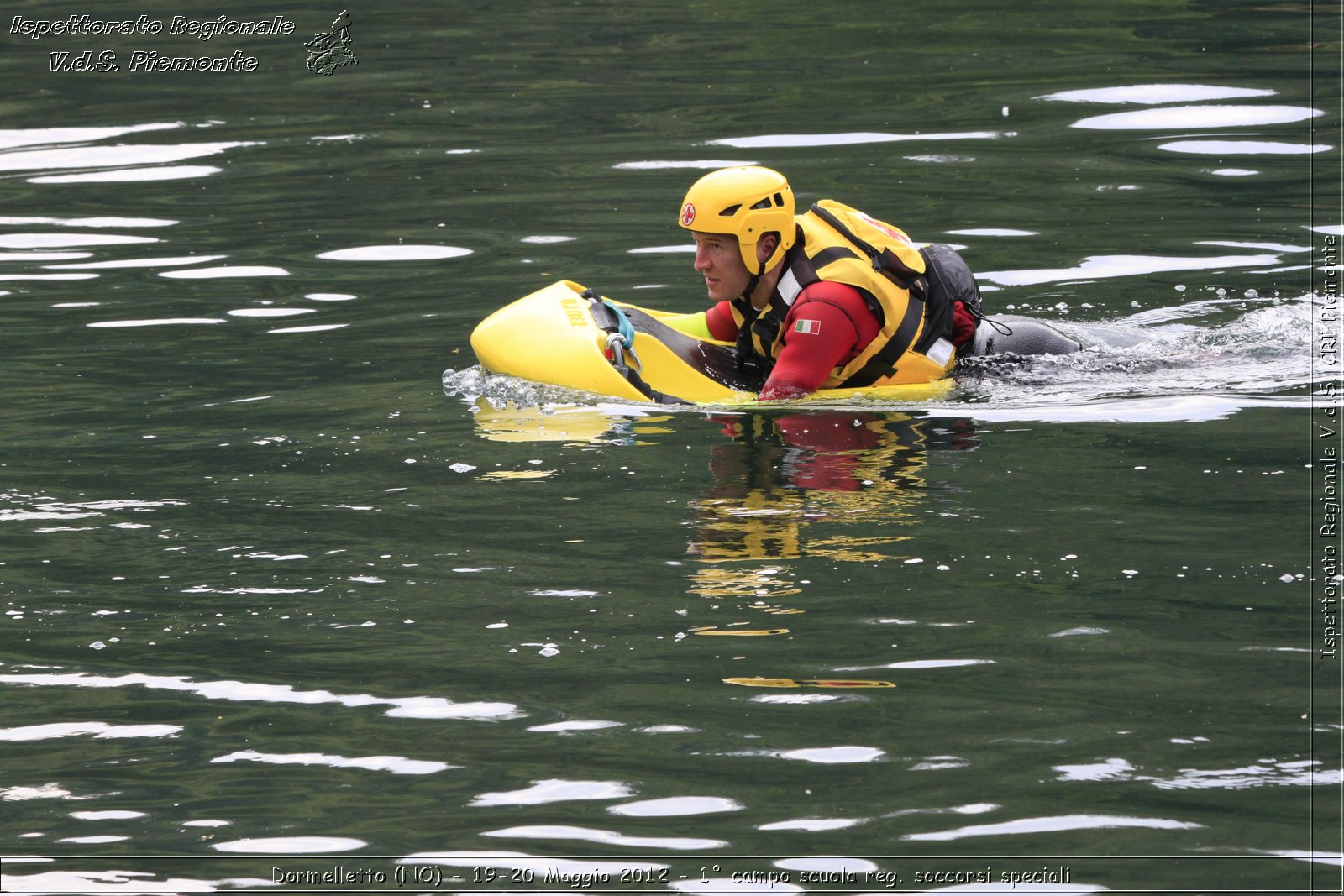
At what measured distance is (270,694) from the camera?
5.14 meters

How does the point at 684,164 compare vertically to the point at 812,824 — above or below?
above

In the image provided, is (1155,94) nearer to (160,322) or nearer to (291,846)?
(160,322)

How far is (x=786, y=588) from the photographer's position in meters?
5.70

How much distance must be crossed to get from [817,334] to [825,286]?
0.23 metres

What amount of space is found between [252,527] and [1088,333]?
4.20 metres

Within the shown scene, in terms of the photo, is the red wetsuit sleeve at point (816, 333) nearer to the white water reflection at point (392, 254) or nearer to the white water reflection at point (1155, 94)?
the white water reflection at point (392, 254)

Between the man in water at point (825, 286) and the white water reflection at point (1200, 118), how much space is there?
19.6ft

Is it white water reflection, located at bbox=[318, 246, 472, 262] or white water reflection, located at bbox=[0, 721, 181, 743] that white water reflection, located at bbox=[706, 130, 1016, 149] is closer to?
white water reflection, located at bbox=[318, 246, 472, 262]

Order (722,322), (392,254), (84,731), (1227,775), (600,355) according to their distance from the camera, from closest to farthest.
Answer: (1227,775) → (84,731) → (600,355) → (722,322) → (392,254)

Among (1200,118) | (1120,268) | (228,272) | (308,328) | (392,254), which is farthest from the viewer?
(1200,118)

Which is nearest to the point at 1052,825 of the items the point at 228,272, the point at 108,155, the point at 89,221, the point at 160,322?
the point at 160,322

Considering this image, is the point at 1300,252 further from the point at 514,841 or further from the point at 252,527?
the point at 514,841

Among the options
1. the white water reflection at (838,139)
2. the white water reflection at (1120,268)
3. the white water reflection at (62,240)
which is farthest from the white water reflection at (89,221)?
the white water reflection at (1120,268)

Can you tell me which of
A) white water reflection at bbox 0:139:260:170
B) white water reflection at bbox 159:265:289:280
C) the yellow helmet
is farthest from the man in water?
white water reflection at bbox 0:139:260:170
